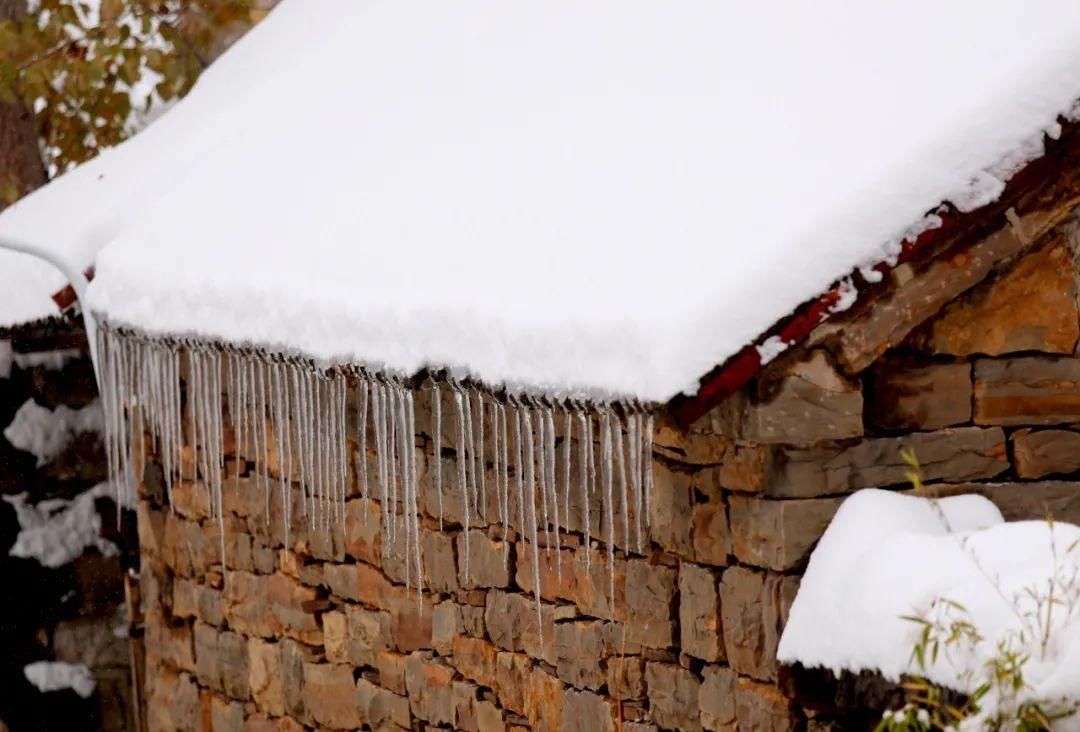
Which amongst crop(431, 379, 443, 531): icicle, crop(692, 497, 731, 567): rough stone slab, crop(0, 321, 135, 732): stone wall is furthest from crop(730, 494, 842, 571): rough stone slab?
crop(0, 321, 135, 732): stone wall

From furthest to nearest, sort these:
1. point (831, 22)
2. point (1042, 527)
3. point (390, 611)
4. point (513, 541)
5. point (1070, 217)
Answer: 1. point (390, 611)
2. point (513, 541)
3. point (831, 22)
4. point (1070, 217)
5. point (1042, 527)

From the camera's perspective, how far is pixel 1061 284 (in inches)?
150

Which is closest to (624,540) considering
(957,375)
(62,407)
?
(957,375)

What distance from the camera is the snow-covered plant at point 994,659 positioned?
9.89 feet

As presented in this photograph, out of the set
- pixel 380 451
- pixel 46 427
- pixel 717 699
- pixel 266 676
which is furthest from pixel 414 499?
pixel 46 427

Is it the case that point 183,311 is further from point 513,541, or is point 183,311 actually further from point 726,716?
point 726,716

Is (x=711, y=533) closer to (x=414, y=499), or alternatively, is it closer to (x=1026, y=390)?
(x=1026, y=390)

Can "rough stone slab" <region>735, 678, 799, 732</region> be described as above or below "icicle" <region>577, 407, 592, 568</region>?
below

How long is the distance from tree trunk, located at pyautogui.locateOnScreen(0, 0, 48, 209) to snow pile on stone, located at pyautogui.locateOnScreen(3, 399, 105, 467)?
8.18ft

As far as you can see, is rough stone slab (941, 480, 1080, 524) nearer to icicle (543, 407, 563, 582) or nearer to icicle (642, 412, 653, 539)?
icicle (642, 412, 653, 539)

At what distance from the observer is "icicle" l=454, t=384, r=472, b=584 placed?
4.50 metres

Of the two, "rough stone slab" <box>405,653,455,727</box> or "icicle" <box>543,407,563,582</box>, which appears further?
"rough stone slab" <box>405,653,455,727</box>

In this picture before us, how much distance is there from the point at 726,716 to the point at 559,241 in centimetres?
114

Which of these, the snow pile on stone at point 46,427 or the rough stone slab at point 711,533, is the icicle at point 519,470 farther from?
the snow pile on stone at point 46,427
